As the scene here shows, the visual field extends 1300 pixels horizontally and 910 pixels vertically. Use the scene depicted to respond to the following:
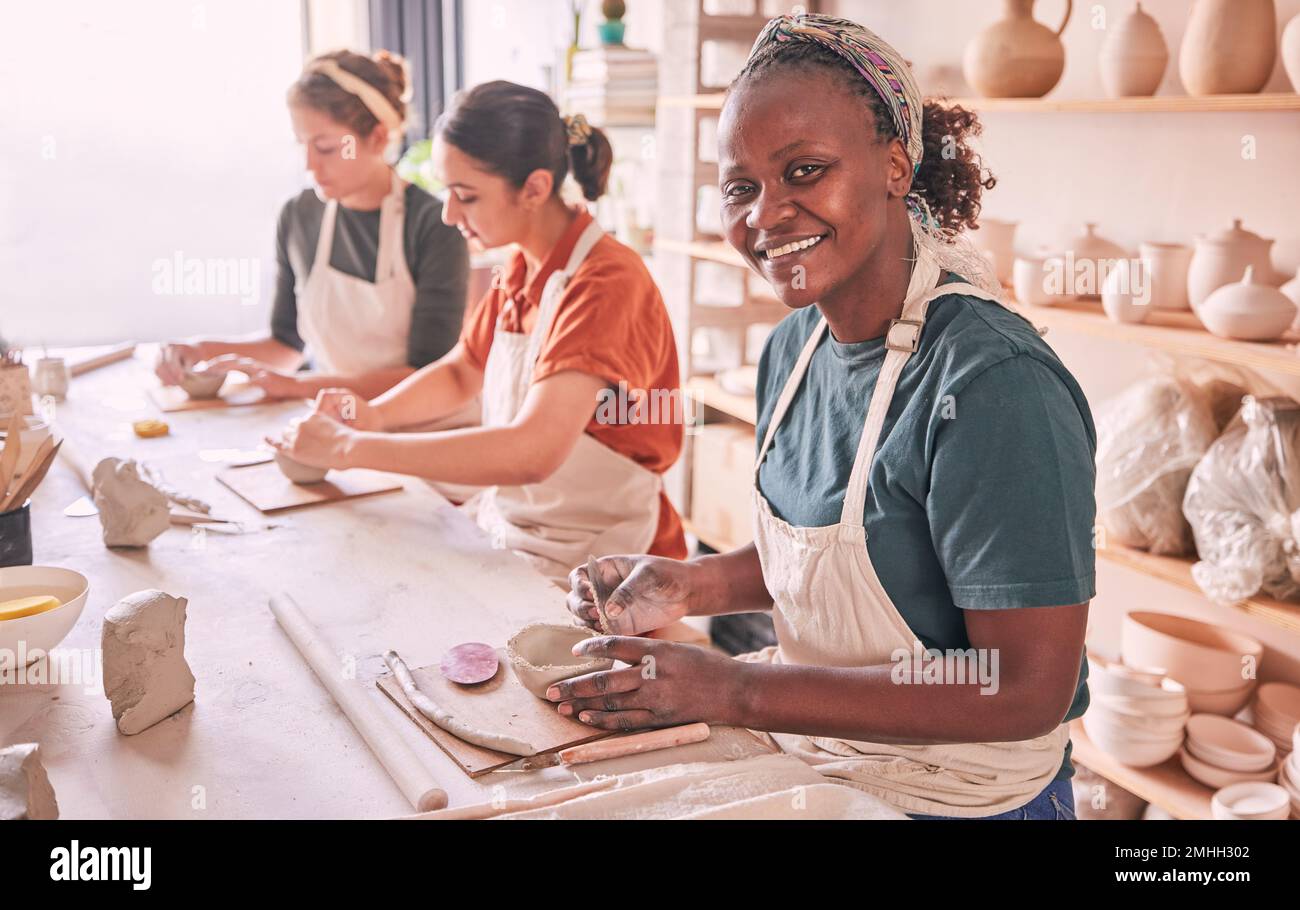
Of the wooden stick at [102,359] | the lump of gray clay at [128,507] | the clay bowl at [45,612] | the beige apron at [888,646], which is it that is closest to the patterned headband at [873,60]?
the beige apron at [888,646]

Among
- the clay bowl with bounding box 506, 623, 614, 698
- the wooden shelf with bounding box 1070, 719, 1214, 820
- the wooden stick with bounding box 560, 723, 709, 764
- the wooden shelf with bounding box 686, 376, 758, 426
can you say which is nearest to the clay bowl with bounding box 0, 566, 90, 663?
the clay bowl with bounding box 506, 623, 614, 698

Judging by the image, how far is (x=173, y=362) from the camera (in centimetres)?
269

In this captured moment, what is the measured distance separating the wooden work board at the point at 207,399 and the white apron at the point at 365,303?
269 millimetres

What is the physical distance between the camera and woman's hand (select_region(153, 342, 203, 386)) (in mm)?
2676

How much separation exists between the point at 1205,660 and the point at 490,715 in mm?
1732

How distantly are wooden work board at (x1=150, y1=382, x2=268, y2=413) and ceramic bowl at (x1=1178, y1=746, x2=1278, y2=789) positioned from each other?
2242 mm

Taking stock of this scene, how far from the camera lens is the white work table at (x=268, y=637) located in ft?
3.50

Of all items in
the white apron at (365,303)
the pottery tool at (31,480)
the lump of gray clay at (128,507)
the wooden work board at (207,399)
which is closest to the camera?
the pottery tool at (31,480)

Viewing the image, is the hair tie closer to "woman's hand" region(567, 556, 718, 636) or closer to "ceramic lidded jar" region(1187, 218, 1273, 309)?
"woman's hand" region(567, 556, 718, 636)

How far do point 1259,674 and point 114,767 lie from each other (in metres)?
2.27

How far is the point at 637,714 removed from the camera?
1155mm

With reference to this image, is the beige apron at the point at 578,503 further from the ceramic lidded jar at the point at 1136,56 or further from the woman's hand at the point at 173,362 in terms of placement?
the ceramic lidded jar at the point at 1136,56

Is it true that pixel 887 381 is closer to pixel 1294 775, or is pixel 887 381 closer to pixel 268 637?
pixel 268 637

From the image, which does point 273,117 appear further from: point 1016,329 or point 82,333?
point 1016,329
